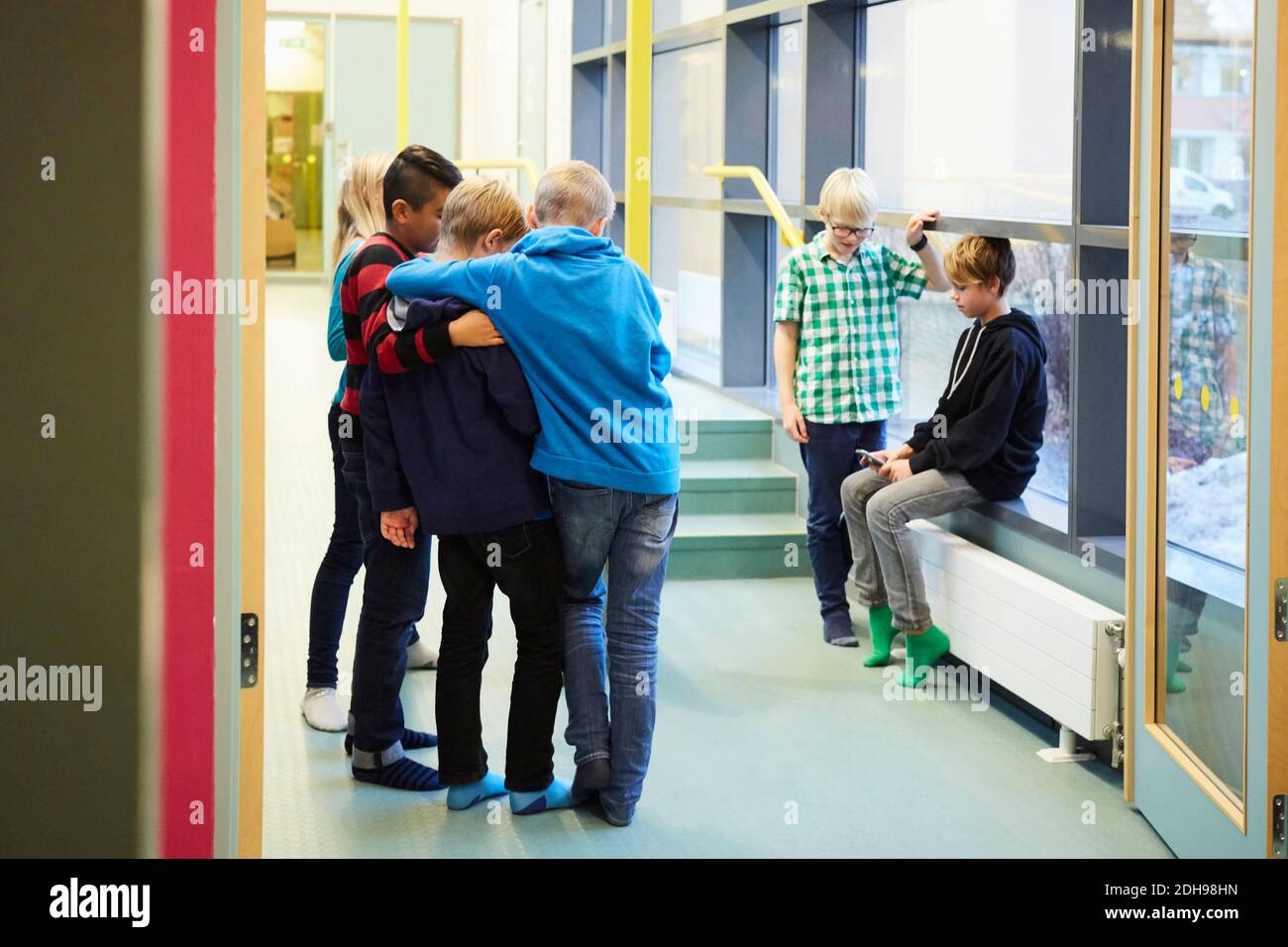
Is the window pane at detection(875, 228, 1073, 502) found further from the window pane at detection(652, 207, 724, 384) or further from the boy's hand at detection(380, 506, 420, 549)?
the boy's hand at detection(380, 506, 420, 549)

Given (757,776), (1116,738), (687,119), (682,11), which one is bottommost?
(757,776)

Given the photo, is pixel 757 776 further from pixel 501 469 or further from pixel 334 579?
pixel 334 579

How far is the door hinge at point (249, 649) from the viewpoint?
2250mm

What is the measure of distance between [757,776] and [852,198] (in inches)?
74.7

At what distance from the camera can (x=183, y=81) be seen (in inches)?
81.5

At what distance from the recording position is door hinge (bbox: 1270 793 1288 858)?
2.82 meters

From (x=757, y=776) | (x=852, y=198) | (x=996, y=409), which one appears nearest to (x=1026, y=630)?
(x=996, y=409)

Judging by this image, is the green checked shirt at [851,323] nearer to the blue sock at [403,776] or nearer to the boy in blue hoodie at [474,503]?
the boy in blue hoodie at [474,503]

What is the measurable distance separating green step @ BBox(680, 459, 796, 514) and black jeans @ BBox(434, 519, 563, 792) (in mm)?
2620

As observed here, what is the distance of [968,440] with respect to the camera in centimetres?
443

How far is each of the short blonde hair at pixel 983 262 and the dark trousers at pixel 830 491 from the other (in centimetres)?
74

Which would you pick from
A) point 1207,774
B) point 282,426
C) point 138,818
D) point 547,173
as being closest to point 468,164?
point 282,426

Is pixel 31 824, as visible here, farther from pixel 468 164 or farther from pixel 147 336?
pixel 468 164

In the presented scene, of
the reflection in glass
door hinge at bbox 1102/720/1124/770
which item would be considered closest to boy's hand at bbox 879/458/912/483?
door hinge at bbox 1102/720/1124/770
